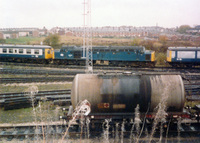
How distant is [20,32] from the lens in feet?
123

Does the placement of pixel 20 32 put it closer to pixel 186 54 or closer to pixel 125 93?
pixel 186 54

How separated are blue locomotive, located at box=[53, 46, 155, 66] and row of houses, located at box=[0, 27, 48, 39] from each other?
28.6 feet

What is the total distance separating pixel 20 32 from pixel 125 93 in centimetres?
3296

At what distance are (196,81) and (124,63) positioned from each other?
1000 cm

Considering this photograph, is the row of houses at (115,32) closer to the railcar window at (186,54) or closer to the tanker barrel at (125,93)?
the railcar window at (186,54)

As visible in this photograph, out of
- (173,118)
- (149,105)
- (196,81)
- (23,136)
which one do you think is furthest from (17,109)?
(196,81)

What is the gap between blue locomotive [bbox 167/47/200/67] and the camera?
2475 centimetres

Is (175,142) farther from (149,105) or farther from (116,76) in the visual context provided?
(116,76)

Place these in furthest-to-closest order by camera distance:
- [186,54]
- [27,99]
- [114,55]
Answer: [114,55] < [186,54] < [27,99]

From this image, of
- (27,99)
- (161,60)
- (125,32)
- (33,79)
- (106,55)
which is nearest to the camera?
(27,99)

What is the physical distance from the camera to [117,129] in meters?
9.52

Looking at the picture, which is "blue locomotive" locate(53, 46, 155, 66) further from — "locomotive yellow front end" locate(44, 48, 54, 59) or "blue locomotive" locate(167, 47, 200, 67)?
"blue locomotive" locate(167, 47, 200, 67)

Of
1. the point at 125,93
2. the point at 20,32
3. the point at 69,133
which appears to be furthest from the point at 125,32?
the point at 69,133

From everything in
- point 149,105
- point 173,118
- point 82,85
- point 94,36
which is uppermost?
point 94,36
